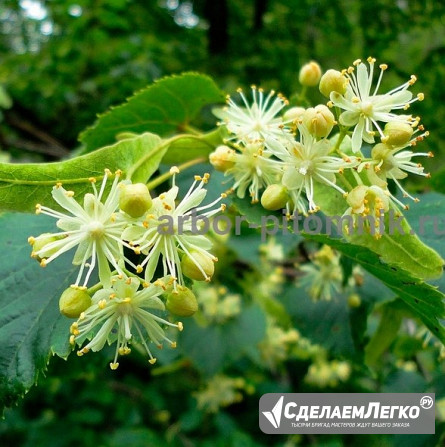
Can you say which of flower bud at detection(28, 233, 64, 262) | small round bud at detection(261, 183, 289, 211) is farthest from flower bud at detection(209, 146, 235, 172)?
flower bud at detection(28, 233, 64, 262)

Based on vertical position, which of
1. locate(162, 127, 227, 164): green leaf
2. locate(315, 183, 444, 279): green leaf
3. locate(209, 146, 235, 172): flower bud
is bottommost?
locate(315, 183, 444, 279): green leaf

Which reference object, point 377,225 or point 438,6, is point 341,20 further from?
point 377,225

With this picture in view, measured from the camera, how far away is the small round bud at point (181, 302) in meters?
0.70

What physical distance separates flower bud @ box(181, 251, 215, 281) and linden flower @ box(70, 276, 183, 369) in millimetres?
48

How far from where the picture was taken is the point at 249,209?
88cm

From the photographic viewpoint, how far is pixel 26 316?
2.65ft

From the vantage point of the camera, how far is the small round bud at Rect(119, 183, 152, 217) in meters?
0.67

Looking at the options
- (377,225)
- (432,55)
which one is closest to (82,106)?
(432,55)

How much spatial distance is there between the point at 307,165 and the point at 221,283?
1.13 meters

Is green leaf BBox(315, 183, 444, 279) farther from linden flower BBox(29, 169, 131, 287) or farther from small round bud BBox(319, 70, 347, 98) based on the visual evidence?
linden flower BBox(29, 169, 131, 287)

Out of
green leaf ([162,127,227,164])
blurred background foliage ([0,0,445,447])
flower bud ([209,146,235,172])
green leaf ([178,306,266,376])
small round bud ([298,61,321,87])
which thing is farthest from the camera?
green leaf ([178,306,266,376])

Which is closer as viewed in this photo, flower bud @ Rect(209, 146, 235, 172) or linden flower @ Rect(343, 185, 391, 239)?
linden flower @ Rect(343, 185, 391, 239)

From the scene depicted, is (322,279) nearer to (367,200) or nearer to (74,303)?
(367,200)

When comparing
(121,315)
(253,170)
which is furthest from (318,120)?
(121,315)
